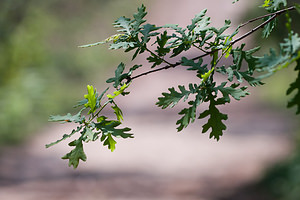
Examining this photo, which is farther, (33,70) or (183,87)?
(33,70)

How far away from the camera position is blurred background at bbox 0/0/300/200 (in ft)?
→ 23.7

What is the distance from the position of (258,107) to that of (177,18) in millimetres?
7498

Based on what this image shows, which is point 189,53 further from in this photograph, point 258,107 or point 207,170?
point 207,170

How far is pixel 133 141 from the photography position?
388 inches

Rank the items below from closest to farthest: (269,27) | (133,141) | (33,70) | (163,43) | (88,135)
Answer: (88,135) < (163,43) < (269,27) < (133,141) < (33,70)

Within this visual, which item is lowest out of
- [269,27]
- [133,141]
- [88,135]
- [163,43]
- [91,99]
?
[88,135]

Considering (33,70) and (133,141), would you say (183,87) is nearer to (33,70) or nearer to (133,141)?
(133,141)

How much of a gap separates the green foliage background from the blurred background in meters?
0.02

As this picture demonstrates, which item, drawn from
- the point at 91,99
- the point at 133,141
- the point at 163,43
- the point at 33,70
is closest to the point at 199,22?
the point at 163,43

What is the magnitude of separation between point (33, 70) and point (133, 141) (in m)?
2.91

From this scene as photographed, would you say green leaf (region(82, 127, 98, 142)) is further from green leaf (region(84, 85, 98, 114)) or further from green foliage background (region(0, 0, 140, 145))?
green foliage background (region(0, 0, 140, 145))

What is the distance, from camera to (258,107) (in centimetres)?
1209

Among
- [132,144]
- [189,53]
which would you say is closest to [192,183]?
[132,144]

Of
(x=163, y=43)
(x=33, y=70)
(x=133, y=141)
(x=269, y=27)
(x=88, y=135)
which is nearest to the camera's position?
(x=88, y=135)
